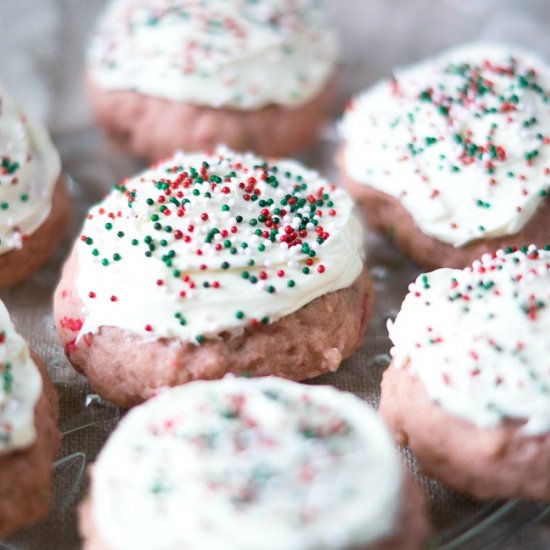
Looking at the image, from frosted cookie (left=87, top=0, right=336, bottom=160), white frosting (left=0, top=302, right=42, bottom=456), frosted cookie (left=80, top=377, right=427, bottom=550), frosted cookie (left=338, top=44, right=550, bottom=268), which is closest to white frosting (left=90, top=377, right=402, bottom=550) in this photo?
frosted cookie (left=80, top=377, right=427, bottom=550)

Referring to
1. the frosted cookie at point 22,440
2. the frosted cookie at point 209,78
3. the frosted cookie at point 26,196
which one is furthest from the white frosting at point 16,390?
the frosted cookie at point 209,78

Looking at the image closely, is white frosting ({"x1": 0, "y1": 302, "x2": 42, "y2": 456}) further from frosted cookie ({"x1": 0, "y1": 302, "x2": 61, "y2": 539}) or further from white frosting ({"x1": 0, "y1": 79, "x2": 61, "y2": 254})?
white frosting ({"x1": 0, "y1": 79, "x2": 61, "y2": 254})

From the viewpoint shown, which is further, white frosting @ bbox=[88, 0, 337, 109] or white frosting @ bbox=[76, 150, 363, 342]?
white frosting @ bbox=[88, 0, 337, 109]

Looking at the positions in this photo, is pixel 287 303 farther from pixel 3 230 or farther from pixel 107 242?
pixel 3 230

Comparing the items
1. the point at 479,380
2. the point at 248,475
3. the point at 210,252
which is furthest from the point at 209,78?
the point at 248,475

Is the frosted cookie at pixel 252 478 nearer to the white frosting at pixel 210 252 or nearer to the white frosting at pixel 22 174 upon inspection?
the white frosting at pixel 210 252

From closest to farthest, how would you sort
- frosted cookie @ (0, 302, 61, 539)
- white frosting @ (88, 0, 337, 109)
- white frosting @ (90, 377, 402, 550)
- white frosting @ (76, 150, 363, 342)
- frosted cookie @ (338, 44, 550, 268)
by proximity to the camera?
white frosting @ (90, 377, 402, 550)
frosted cookie @ (0, 302, 61, 539)
white frosting @ (76, 150, 363, 342)
frosted cookie @ (338, 44, 550, 268)
white frosting @ (88, 0, 337, 109)
